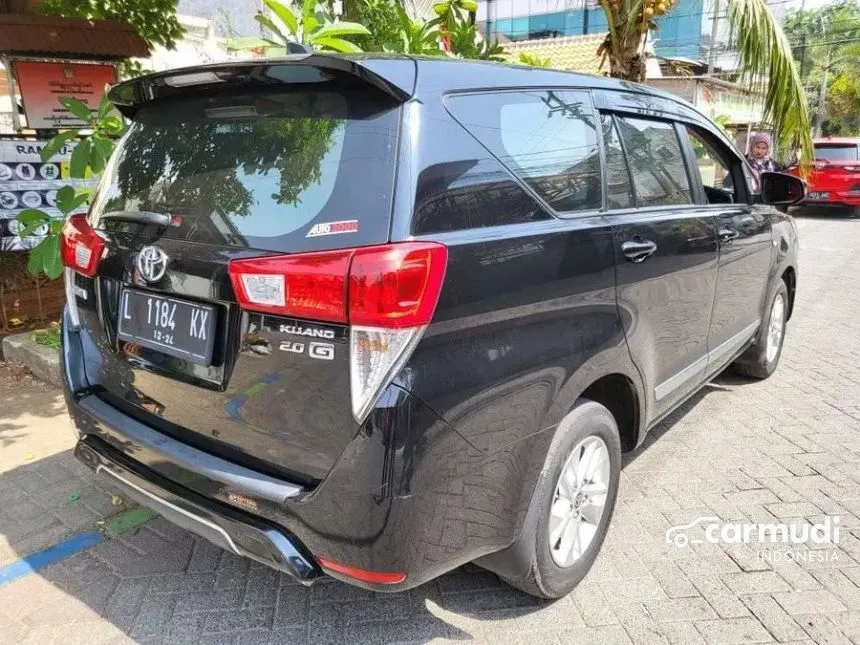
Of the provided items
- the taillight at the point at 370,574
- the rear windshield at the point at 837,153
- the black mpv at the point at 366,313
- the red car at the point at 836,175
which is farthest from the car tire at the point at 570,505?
the rear windshield at the point at 837,153

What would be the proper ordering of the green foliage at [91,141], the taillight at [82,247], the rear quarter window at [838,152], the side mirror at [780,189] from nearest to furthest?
1. the taillight at [82,247]
2. the green foliage at [91,141]
3. the side mirror at [780,189]
4. the rear quarter window at [838,152]

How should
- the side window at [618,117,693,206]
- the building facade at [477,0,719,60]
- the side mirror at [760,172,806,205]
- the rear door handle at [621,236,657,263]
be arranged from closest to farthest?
1. the rear door handle at [621,236,657,263]
2. the side window at [618,117,693,206]
3. the side mirror at [760,172,806,205]
4. the building facade at [477,0,719,60]

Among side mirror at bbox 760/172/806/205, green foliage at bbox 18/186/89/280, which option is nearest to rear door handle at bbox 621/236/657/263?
side mirror at bbox 760/172/806/205

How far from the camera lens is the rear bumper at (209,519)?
192cm

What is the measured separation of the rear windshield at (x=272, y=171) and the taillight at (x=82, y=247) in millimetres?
82

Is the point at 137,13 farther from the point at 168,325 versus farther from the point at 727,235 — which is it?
the point at 727,235

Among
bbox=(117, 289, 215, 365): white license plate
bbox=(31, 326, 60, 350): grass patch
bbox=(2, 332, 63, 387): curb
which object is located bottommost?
bbox=(2, 332, 63, 387): curb

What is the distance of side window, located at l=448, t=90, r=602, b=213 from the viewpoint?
6.97ft

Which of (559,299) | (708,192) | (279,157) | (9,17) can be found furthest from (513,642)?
(9,17)

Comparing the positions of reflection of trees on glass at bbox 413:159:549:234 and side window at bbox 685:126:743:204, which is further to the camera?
side window at bbox 685:126:743:204

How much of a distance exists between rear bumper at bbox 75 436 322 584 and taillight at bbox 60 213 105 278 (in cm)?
61

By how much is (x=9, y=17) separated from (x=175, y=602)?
4767 millimetres

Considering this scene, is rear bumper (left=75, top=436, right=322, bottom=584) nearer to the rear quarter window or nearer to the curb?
the curb

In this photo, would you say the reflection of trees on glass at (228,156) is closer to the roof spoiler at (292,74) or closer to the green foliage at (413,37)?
the roof spoiler at (292,74)
